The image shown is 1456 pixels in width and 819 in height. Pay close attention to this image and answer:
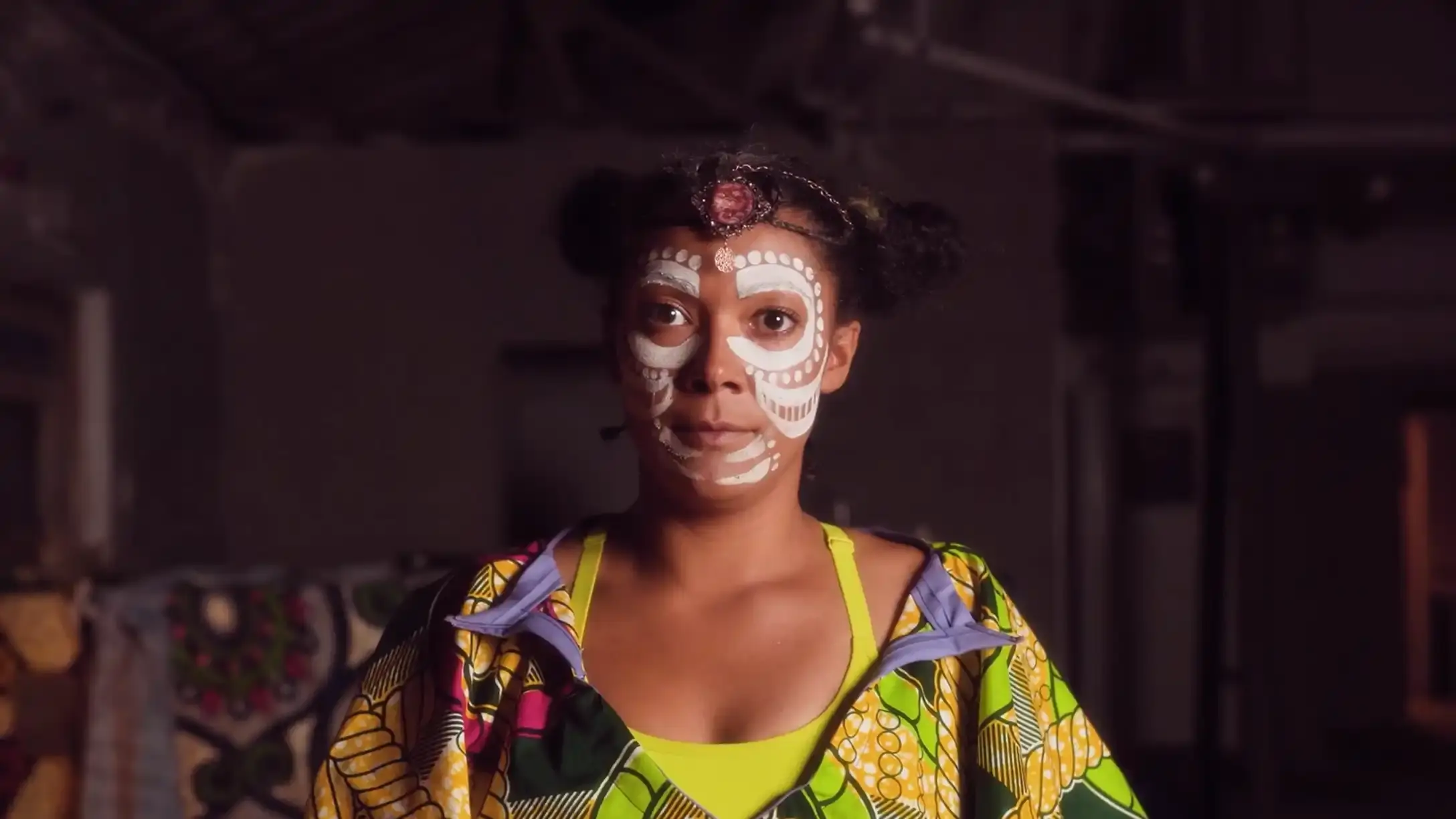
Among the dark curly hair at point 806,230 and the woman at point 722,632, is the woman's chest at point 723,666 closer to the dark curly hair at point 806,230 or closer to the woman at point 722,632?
the woman at point 722,632

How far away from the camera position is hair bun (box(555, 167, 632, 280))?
109cm

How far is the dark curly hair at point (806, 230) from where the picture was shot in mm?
1052

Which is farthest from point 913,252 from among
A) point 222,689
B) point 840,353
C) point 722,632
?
point 222,689

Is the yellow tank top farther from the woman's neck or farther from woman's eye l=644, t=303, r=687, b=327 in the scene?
woman's eye l=644, t=303, r=687, b=327

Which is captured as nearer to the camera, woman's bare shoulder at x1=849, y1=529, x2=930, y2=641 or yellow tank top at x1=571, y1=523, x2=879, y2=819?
yellow tank top at x1=571, y1=523, x2=879, y2=819

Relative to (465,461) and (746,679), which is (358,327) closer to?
(465,461)

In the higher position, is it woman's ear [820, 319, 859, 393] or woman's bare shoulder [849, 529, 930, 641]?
woman's ear [820, 319, 859, 393]

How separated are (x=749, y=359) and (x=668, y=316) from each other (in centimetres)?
8

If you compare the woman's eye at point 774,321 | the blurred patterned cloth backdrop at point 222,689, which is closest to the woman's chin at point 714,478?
the woman's eye at point 774,321

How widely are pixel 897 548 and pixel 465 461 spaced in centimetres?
261

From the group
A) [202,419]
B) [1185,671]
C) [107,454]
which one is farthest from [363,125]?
[1185,671]

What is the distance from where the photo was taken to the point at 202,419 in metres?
3.49

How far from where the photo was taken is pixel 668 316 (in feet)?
3.40

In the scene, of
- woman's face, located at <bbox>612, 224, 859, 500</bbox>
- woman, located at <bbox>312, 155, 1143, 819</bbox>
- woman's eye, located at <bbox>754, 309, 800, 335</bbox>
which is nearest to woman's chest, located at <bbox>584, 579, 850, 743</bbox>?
woman, located at <bbox>312, 155, 1143, 819</bbox>
